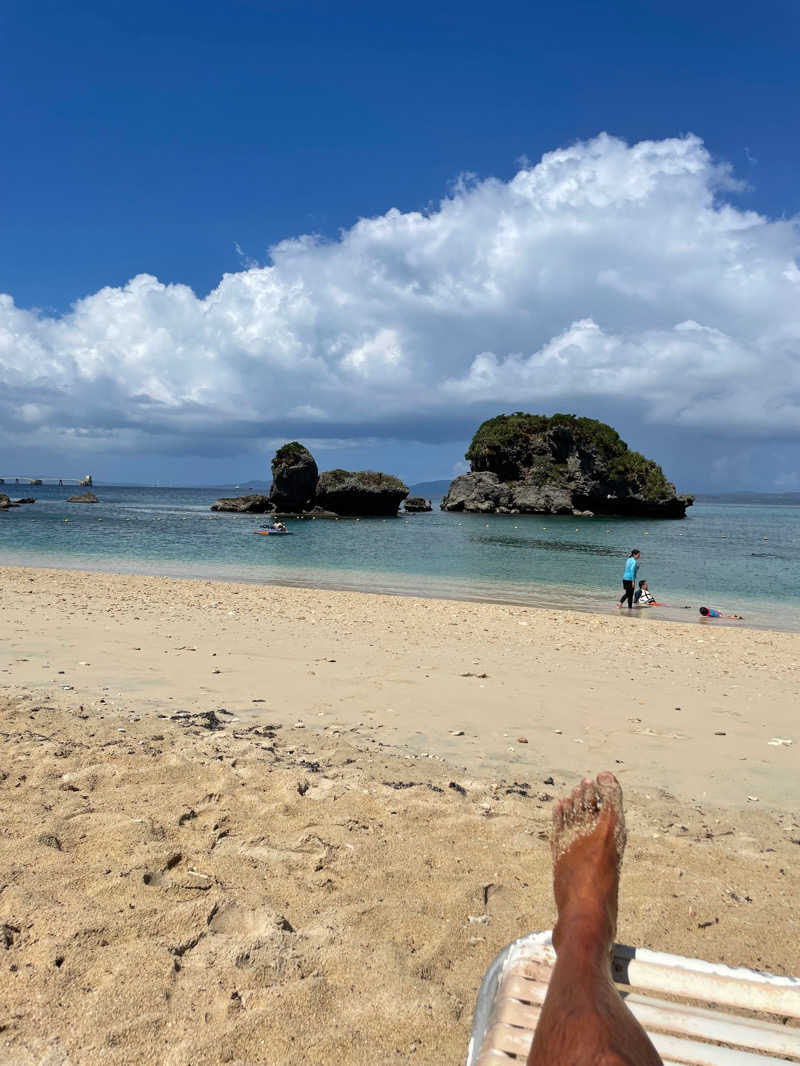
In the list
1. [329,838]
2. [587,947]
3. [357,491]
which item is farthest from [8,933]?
[357,491]

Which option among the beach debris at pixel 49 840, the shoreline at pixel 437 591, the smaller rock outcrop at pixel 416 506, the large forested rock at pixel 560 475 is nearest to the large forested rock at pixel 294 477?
the smaller rock outcrop at pixel 416 506

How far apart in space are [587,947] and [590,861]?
501 mm

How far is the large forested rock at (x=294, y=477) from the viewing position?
6544 centimetres

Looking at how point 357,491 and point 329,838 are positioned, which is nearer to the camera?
point 329,838

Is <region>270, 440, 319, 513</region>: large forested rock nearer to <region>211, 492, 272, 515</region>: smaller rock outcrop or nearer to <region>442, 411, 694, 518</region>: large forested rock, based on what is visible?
<region>211, 492, 272, 515</region>: smaller rock outcrop

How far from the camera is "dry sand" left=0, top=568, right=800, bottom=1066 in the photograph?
231cm

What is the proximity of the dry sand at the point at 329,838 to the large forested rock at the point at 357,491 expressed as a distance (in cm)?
5792

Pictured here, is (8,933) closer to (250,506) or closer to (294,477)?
(294,477)

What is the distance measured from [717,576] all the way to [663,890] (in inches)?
1003

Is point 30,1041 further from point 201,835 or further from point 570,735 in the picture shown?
point 570,735

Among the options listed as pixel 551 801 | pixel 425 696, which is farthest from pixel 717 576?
pixel 551 801

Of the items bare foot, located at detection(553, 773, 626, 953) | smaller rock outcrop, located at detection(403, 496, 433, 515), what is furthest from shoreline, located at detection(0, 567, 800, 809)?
smaller rock outcrop, located at detection(403, 496, 433, 515)

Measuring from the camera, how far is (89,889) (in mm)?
2883

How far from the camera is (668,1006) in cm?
192
